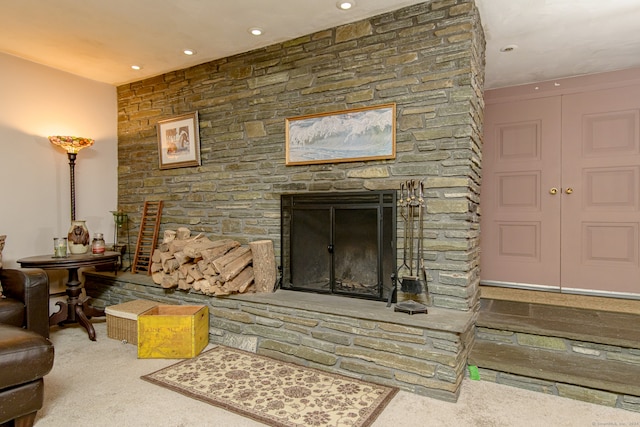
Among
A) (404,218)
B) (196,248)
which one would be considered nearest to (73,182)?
(196,248)

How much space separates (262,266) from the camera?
9.53ft

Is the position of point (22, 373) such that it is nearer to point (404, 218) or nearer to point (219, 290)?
point (219, 290)

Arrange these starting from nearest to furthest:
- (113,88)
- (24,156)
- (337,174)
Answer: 1. (337,174)
2. (24,156)
3. (113,88)

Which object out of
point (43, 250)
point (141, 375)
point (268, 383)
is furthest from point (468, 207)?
point (43, 250)

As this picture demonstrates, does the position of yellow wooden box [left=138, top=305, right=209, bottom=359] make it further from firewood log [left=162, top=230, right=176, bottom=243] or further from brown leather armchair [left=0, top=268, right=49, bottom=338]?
firewood log [left=162, top=230, right=176, bottom=243]

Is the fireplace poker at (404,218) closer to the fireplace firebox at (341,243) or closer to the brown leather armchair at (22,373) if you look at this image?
the fireplace firebox at (341,243)

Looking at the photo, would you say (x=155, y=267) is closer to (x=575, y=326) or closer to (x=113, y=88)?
(x=113, y=88)

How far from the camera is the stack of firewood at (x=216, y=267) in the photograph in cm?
281

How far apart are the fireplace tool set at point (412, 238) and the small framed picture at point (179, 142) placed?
207cm

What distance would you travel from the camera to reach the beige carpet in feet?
6.08

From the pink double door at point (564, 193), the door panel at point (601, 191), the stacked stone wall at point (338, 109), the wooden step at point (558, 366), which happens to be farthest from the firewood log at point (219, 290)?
the door panel at point (601, 191)

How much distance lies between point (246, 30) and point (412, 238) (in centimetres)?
202

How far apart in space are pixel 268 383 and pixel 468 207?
1.66 metres

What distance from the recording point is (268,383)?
88.0 inches
